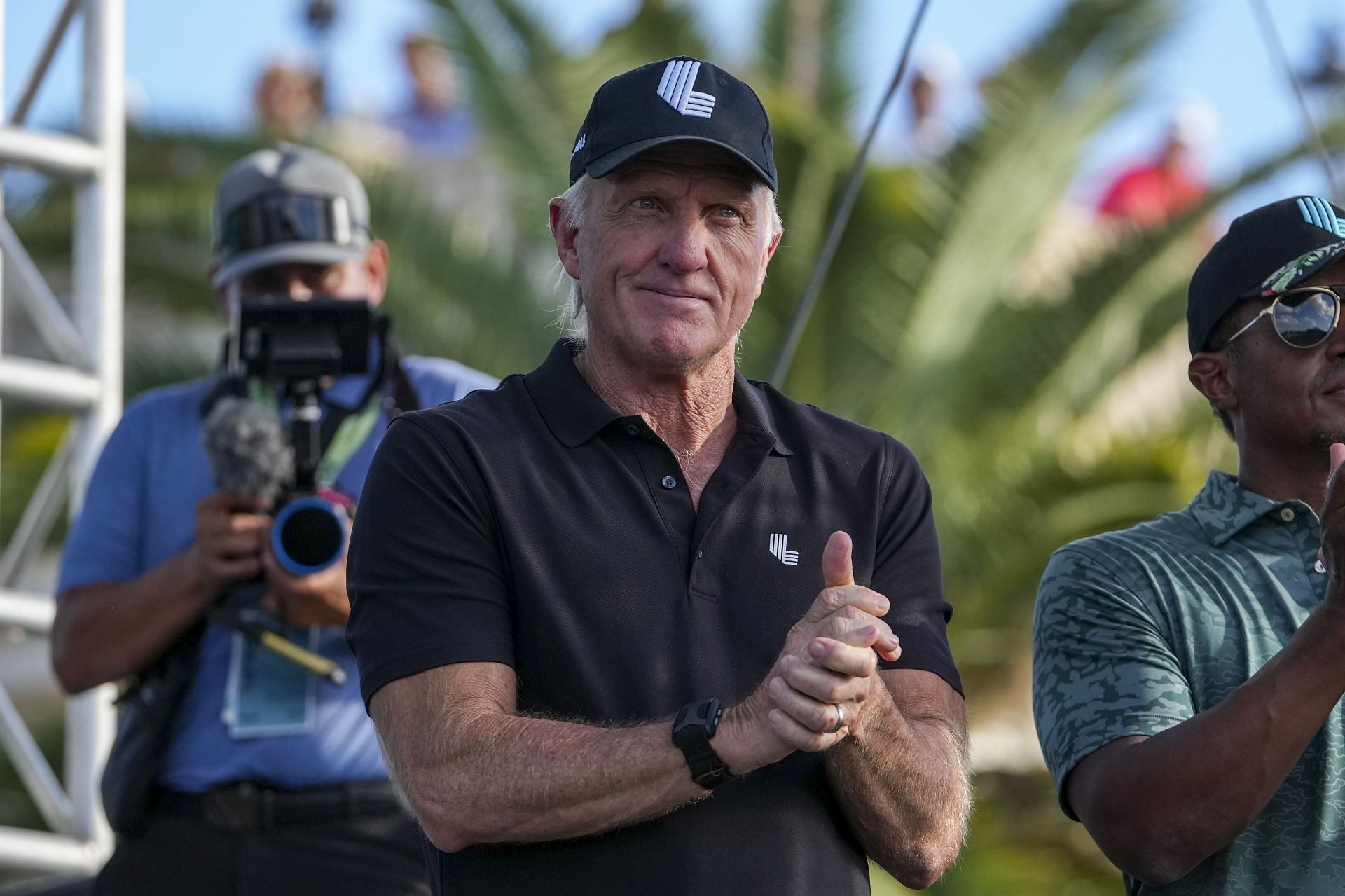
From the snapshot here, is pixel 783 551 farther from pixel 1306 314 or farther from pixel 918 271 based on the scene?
pixel 918 271

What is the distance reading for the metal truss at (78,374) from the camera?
4875 mm

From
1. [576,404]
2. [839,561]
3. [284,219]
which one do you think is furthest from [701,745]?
[284,219]

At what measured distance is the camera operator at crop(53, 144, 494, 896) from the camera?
323cm

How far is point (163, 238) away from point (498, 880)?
7.06 metres

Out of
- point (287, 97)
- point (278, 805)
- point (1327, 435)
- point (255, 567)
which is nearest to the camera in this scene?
point (1327, 435)

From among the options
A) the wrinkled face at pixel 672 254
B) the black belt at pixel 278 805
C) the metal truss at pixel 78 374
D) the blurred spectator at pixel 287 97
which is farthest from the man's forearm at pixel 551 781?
the blurred spectator at pixel 287 97

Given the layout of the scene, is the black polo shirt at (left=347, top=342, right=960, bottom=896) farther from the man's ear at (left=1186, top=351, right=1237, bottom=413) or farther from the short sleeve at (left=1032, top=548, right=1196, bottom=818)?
the man's ear at (left=1186, top=351, right=1237, bottom=413)

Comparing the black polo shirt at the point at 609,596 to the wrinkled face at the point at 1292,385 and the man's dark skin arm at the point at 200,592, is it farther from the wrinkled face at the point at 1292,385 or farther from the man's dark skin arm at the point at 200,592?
the man's dark skin arm at the point at 200,592

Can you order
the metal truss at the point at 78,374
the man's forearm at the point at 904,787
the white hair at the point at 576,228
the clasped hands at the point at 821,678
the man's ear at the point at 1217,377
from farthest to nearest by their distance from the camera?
the metal truss at the point at 78,374 < the man's ear at the point at 1217,377 < the white hair at the point at 576,228 < the man's forearm at the point at 904,787 < the clasped hands at the point at 821,678

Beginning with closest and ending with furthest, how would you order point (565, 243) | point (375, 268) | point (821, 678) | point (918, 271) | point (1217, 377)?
point (821, 678), point (565, 243), point (1217, 377), point (375, 268), point (918, 271)

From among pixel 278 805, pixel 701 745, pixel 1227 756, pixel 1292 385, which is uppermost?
pixel 1292 385

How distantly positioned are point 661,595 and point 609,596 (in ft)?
0.23

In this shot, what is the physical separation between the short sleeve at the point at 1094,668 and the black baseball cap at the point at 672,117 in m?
0.83

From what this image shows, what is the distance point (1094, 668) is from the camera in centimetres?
276
